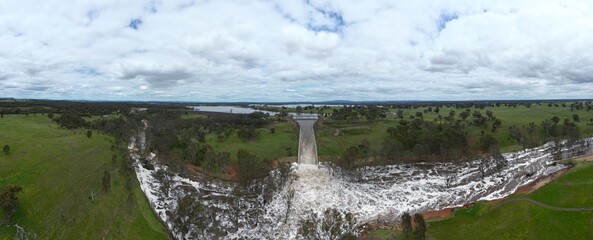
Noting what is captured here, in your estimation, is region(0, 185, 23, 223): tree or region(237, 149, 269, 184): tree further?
region(237, 149, 269, 184): tree

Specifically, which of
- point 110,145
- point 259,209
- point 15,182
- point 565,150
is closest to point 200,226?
point 259,209

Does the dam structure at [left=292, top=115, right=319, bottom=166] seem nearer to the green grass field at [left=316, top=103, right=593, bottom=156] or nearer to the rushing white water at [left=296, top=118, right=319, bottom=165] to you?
the rushing white water at [left=296, top=118, right=319, bottom=165]

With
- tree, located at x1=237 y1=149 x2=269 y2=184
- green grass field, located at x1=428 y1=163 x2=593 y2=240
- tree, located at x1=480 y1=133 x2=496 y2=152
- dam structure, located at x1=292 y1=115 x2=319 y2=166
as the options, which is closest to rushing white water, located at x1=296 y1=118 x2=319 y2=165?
dam structure, located at x1=292 y1=115 x2=319 y2=166

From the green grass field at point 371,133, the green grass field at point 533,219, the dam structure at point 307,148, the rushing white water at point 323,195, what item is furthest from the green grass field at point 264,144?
the green grass field at point 533,219

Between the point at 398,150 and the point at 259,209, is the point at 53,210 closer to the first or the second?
the point at 259,209

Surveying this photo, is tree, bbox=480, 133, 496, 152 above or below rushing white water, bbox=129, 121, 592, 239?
above

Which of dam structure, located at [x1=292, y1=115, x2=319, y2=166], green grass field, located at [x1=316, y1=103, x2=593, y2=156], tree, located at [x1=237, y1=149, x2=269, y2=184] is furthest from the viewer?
green grass field, located at [x1=316, y1=103, x2=593, y2=156]
